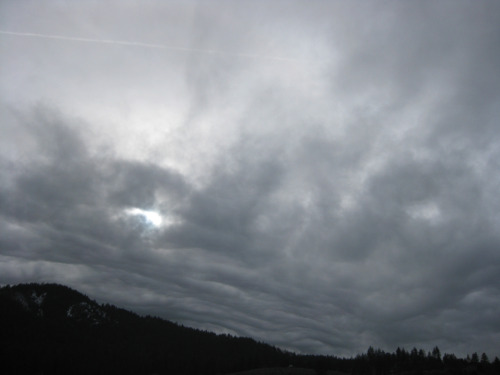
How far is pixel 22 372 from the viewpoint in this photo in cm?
19775

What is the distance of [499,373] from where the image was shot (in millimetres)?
199000

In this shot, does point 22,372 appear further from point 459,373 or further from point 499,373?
point 499,373

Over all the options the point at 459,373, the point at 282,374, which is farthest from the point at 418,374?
the point at 282,374

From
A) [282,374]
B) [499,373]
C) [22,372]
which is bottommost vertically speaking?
[22,372]

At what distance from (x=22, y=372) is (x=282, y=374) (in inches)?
4599

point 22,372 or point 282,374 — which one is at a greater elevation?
point 282,374

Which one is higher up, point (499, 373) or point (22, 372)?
point (499, 373)

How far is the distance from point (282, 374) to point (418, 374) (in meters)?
61.5

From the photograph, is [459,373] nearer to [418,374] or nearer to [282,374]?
[418,374]

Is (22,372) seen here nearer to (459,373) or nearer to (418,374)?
(418,374)

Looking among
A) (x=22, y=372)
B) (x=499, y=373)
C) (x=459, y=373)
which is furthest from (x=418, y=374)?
(x=22, y=372)

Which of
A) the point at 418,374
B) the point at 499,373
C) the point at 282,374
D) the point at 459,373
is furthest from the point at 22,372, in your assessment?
the point at 499,373

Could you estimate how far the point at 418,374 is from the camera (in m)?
199

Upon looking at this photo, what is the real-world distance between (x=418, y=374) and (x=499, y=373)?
3644 cm
